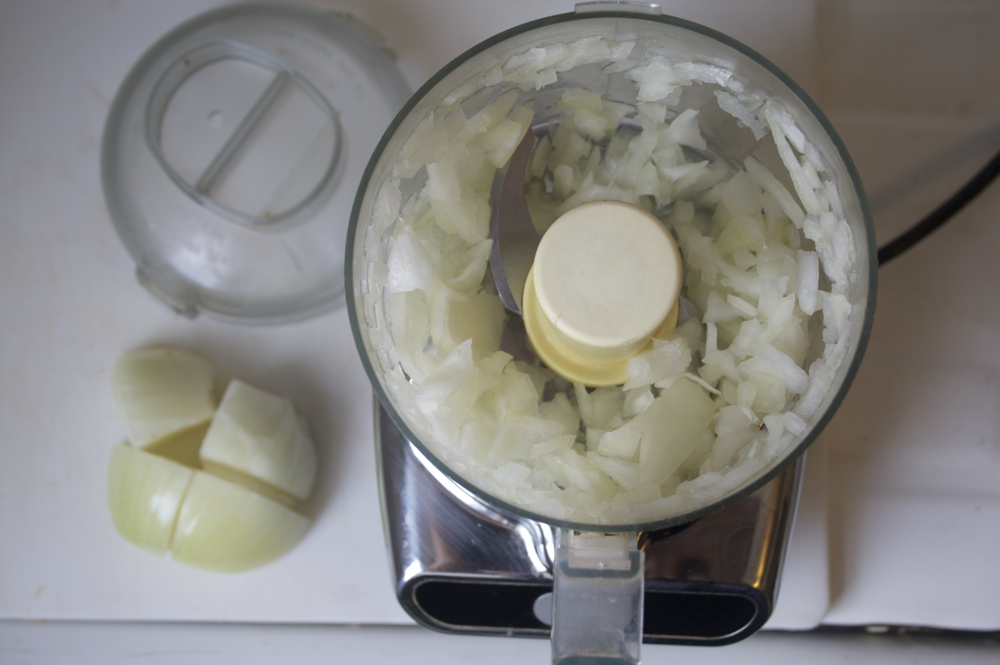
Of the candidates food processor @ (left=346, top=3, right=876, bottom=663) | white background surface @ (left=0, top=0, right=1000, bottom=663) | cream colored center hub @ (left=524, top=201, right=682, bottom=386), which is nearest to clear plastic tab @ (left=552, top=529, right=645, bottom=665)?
food processor @ (left=346, top=3, right=876, bottom=663)

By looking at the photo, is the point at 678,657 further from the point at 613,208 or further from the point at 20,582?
the point at 20,582

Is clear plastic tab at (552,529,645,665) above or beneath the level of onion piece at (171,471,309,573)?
above

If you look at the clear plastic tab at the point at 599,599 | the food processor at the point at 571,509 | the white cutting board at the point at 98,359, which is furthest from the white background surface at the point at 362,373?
the clear plastic tab at the point at 599,599

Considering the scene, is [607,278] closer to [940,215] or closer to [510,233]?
[510,233]

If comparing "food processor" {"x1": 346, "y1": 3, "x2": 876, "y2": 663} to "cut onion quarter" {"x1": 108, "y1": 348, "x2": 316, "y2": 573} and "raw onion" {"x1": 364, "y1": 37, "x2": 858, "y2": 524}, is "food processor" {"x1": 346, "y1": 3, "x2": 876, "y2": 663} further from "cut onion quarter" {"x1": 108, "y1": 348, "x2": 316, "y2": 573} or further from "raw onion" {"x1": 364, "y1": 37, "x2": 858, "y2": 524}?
"cut onion quarter" {"x1": 108, "y1": 348, "x2": 316, "y2": 573}

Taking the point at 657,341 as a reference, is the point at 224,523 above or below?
below

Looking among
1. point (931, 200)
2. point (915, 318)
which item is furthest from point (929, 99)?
point (915, 318)

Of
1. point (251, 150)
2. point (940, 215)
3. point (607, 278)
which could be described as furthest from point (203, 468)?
point (940, 215)

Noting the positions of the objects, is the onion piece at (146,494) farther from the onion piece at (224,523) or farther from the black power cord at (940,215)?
the black power cord at (940,215)
